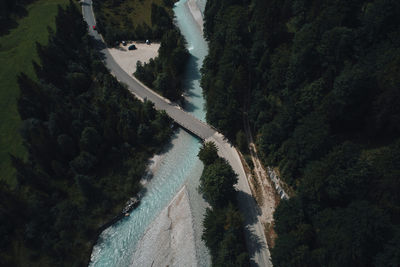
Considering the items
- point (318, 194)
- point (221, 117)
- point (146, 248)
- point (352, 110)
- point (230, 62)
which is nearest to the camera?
point (318, 194)

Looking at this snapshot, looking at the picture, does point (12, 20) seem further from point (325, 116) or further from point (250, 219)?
point (325, 116)

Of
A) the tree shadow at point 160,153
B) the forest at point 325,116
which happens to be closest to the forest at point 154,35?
the tree shadow at point 160,153

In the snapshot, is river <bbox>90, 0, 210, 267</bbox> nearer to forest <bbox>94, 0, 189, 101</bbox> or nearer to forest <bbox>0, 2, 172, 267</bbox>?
forest <bbox>0, 2, 172, 267</bbox>

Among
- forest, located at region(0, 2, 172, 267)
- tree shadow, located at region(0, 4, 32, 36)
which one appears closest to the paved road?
forest, located at region(0, 2, 172, 267)

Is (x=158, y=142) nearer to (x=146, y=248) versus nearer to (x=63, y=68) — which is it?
(x=146, y=248)

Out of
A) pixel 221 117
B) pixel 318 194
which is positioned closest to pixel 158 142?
pixel 221 117

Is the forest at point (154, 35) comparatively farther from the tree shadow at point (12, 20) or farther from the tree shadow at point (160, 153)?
the tree shadow at point (12, 20)

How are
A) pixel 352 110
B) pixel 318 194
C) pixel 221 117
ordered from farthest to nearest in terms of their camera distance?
1. pixel 221 117
2. pixel 352 110
3. pixel 318 194
